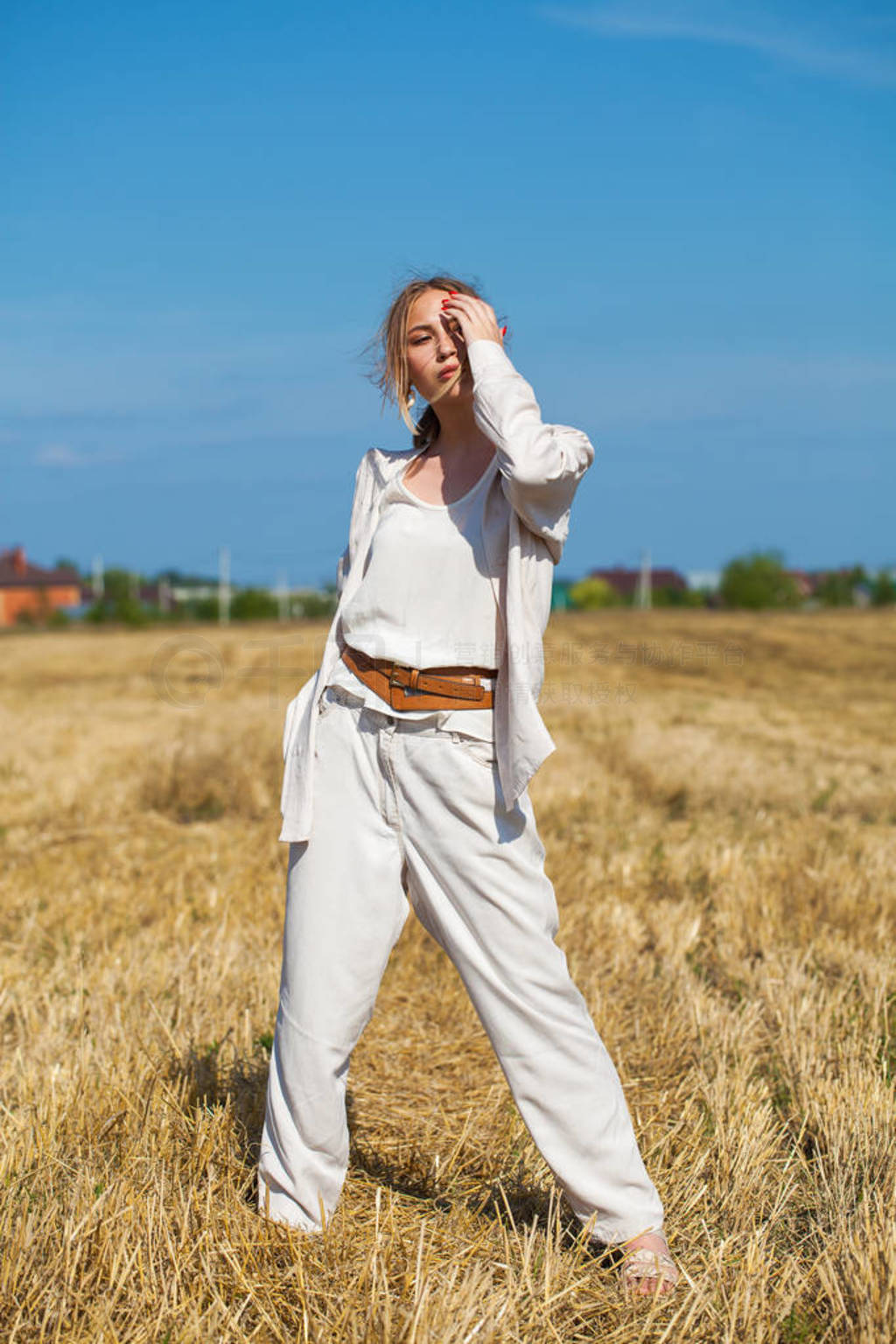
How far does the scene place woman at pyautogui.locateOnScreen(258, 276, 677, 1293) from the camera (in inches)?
109

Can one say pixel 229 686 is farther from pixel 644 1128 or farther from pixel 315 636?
pixel 644 1128

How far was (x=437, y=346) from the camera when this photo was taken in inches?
113

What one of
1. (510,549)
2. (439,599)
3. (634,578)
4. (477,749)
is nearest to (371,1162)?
(477,749)

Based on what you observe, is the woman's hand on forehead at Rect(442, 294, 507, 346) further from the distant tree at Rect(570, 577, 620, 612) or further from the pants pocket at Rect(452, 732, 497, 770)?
the distant tree at Rect(570, 577, 620, 612)

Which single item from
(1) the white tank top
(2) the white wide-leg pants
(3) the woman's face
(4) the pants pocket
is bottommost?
(2) the white wide-leg pants

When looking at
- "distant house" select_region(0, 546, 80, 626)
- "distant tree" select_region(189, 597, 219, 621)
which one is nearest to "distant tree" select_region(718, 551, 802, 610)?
"distant tree" select_region(189, 597, 219, 621)

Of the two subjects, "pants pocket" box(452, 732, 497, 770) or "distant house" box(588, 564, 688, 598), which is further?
"distant house" box(588, 564, 688, 598)

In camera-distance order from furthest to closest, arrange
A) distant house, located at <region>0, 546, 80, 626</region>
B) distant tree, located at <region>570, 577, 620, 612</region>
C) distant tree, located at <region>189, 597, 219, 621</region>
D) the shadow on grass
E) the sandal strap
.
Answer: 1. distant house, located at <region>0, 546, 80, 626</region>
2. distant tree, located at <region>570, 577, 620, 612</region>
3. distant tree, located at <region>189, 597, 219, 621</region>
4. the shadow on grass
5. the sandal strap

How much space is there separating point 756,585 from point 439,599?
52020 millimetres

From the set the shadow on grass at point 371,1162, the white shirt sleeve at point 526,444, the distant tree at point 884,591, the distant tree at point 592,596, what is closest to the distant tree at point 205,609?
the distant tree at point 884,591

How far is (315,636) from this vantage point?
2584 cm

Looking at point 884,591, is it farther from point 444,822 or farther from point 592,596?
point 444,822

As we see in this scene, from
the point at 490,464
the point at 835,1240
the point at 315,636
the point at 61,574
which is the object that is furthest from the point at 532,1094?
the point at 61,574

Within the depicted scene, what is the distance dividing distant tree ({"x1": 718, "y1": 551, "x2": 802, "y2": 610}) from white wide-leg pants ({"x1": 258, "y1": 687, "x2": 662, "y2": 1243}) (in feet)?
165
